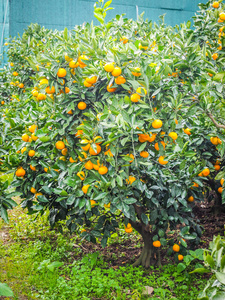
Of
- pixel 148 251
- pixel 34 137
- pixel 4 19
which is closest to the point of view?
pixel 34 137

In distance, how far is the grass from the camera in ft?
7.59

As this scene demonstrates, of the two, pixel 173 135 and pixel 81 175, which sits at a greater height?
pixel 173 135

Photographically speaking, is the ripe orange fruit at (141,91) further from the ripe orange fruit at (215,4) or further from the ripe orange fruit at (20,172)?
the ripe orange fruit at (215,4)

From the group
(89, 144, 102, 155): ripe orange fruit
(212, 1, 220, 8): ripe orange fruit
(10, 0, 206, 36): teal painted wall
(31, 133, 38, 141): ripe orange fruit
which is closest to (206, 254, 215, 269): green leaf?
(89, 144, 102, 155): ripe orange fruit

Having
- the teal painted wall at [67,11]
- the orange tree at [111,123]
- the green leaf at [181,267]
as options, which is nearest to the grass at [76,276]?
the green leaf at [181,267]

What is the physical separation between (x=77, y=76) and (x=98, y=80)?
16cm

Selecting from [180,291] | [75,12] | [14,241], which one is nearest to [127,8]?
[75,12]

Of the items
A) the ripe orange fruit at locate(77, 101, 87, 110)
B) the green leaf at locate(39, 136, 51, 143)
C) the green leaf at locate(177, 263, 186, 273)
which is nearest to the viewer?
the ripe orange fruit at locate(77, 101, 87, 110)

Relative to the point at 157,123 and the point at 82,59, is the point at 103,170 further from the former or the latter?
the point at 82,59

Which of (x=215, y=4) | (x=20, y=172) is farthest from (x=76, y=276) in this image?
(x=215, y=4)

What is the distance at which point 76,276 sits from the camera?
247 cm

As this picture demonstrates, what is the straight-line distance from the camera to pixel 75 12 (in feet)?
30.2

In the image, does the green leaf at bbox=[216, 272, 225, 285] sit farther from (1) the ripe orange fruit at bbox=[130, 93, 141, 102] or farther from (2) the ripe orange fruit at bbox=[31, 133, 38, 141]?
(2) the ripe orange fruit at bbox=[31, 133, 38, 141]

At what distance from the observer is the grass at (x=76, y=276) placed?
2.31m
